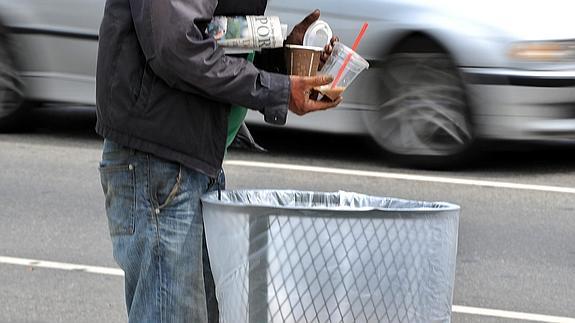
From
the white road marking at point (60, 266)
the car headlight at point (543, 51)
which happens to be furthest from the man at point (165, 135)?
the car headlight at point (543, 51)

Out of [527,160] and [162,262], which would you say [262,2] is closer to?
[162,262]

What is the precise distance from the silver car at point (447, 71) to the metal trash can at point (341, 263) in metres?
5.26

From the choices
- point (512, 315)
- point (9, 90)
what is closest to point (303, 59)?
point (512, 315)

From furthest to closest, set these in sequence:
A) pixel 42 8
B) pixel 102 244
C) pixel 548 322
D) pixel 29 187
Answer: pixel 42 8, pixel 29 187, pixel 102 244, pixel 548 322

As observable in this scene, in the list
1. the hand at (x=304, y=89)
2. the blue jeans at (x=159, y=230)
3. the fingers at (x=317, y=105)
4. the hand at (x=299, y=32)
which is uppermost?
the hand at (x=299, y=32)

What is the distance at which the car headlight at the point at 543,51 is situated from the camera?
765 cm

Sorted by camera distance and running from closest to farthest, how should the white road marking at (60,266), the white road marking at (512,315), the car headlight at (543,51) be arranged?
1. the white road marking at (512,315)
2. the white road marking at (60,266)
3. the car headlight at (543,51)

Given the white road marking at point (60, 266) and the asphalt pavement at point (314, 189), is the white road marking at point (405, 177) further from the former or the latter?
the white road marking at point (60, 266)

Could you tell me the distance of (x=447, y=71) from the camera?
7.90 metres

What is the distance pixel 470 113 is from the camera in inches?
310

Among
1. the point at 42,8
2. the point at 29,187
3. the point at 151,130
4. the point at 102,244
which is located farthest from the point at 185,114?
the point at 42,8

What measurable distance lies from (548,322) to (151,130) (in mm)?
2960

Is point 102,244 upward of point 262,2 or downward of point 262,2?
downward

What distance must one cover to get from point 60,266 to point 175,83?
340 centimetres
